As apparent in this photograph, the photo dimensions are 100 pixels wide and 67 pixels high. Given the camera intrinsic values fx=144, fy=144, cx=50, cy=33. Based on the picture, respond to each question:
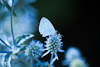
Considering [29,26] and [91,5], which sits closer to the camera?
[29,26]

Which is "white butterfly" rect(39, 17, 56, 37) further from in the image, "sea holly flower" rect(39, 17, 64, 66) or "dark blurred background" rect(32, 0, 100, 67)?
"dark blurred background" rect(32, 0, 100, 67)

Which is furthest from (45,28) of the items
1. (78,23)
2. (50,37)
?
(78,23)

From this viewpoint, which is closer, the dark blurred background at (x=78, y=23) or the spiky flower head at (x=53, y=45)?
the spiky flower head at (x=53, y=45)

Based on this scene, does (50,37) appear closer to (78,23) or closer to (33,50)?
(33,50)

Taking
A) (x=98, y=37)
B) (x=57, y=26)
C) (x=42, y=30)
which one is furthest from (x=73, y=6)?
(x=42, y=30)

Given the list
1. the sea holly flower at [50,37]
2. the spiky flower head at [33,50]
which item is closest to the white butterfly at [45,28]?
the sea holly flower at [50,37]

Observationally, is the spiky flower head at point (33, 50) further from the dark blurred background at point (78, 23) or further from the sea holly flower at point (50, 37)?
the dark blurred background at point (78, 23)

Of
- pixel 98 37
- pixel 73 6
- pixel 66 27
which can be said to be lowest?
pixel 98 37

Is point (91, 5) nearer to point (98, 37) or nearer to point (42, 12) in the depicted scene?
point (98, 37)

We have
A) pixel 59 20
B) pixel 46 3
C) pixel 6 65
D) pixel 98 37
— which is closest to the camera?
pixel 6 65
